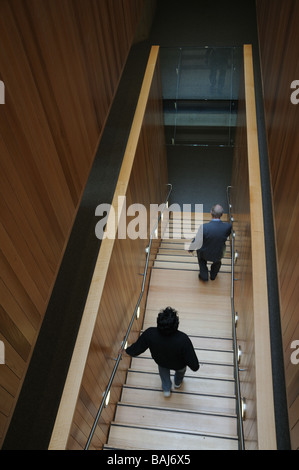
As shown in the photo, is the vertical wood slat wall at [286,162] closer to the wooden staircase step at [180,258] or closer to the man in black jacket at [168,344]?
the man in black jacket at [168,344]

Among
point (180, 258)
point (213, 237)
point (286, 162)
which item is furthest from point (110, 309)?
point (180, 258)

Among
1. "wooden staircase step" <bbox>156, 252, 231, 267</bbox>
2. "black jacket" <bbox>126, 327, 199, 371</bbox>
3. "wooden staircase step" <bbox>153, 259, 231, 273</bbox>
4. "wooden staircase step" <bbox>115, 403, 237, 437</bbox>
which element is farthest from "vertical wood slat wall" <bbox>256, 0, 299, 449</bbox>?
"wooden staircase step" <bbox>156, 252, 231, 267</bbox>

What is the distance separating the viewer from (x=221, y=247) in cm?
580

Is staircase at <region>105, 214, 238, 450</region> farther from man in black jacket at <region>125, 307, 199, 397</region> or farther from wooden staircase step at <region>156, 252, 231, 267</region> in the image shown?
man in black jacket at <region>125, 307, 199, 397</region>

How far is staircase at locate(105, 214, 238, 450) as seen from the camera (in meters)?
4.14

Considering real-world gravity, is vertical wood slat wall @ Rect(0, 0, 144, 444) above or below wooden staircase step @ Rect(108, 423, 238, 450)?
above

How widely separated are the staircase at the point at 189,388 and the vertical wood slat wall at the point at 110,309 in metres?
0.24

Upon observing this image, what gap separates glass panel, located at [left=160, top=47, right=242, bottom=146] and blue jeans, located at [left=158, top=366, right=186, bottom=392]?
19.0 ft

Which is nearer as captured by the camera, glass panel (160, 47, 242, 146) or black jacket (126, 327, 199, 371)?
black jacket (126, 327, 199, 371)

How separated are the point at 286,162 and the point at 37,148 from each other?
2451 mm

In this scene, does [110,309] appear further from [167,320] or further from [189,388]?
[189,388]

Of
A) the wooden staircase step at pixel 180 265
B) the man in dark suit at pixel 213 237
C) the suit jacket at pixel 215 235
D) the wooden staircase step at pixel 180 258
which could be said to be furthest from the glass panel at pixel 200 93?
the suit jacket at pixel 215 235

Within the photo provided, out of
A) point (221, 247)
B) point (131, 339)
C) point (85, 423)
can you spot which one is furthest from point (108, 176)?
point (85, 423)

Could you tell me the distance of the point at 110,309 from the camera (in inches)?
162
